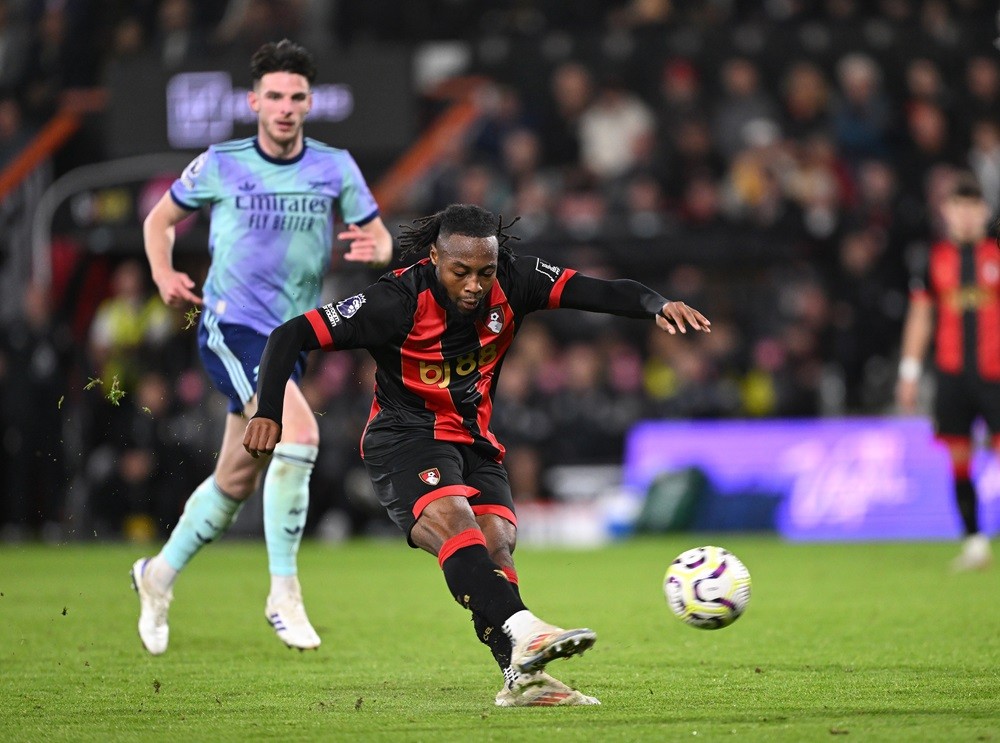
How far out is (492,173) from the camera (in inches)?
642

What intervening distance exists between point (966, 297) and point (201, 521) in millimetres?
5984

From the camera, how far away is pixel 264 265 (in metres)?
7.38

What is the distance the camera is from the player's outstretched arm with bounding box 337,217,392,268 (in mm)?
7203

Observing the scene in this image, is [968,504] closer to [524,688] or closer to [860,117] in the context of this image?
[524,688]

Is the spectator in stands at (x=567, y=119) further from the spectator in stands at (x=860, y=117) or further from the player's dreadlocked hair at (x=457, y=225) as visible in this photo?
the player's dreadlocked hair at (x=457, y=225)

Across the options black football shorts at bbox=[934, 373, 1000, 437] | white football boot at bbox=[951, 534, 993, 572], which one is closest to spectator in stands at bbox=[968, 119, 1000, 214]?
black football shorts at bbox=[934, 373, 1000, 437]

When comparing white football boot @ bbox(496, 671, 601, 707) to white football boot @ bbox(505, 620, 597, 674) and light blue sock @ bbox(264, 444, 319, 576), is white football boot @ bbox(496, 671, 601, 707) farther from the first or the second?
light blue sock @ bbox(264, 444, 319, 576)

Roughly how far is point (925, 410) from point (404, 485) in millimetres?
10032

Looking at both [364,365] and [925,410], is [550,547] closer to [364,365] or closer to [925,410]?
[364,365]

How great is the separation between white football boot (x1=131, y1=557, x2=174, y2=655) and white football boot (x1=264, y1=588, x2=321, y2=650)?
1.57ft

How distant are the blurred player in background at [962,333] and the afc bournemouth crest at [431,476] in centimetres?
615

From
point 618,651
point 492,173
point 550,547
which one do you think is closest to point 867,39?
point 492,173

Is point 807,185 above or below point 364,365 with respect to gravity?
above

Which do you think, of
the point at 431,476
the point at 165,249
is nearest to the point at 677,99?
the point at 165,249
